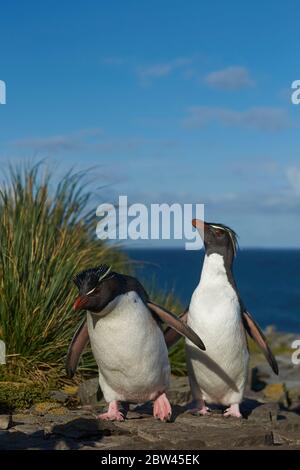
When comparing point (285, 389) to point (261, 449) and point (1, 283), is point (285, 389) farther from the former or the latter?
point (261, 449)

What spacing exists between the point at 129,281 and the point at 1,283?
9.02 ft

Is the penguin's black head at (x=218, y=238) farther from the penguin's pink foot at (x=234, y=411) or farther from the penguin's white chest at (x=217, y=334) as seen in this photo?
the penguin's pink foot at (x=234, y=411)

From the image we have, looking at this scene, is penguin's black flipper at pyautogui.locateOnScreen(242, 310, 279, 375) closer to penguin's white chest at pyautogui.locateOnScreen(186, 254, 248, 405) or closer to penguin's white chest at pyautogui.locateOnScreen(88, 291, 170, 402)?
penguin's white chest at pyautogui.locateOnScreen(186, 254, 248, 405)

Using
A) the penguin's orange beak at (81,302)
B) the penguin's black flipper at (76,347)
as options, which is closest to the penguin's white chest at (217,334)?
the penguin's black flipper at (76,347)

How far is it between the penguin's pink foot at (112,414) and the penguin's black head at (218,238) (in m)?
1.48

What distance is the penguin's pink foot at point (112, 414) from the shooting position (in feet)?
21.2

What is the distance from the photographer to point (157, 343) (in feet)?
21.0

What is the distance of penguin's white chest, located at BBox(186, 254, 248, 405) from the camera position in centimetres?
663

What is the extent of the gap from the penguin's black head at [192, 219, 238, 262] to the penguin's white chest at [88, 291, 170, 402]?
832mm

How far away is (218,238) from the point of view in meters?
6.78

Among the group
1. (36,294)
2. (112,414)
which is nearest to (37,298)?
(36,294)

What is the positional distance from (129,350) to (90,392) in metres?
1.48

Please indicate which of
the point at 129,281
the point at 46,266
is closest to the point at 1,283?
the point at 46,266

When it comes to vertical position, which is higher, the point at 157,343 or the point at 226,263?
the point at 226,263
